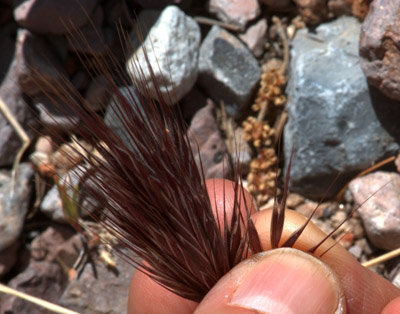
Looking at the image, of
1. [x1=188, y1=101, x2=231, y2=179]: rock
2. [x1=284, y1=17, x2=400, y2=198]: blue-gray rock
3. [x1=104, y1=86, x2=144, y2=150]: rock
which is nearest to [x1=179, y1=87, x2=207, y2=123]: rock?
[x1=188, y1=101, x2=231, y2=179]: rock

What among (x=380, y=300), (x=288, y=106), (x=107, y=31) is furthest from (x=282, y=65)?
(x=380, y=300)

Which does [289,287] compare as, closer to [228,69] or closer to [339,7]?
[228,69]

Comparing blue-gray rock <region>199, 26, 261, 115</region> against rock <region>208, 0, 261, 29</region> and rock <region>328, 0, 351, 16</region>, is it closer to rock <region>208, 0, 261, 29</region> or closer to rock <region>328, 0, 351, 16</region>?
rock <region>208, 0, 261, 29</region>

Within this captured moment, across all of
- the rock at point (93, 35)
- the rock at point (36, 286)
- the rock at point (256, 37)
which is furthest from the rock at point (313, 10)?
the rock at point (36, 286)

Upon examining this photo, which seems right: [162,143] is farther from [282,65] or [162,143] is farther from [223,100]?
[282,65]

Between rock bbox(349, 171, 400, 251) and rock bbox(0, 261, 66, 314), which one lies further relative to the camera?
rock bbox(0, 261, 66, 314)

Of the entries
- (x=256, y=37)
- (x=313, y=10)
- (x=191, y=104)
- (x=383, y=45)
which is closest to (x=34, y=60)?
(x=191, y=104)

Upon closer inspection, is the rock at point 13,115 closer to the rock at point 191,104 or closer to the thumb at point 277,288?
the rock at point 191,104
